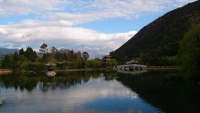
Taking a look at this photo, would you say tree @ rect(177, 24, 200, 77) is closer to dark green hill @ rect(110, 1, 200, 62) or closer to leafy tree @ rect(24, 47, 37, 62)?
dark green hill @ rect(110, 1, 200, 62)

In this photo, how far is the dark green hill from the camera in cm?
9431

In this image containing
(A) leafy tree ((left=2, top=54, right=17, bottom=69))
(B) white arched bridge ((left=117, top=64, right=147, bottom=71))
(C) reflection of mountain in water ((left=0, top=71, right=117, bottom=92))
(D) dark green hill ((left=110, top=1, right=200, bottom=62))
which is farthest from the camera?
(D) dark green hill ((left=110, top=1, right=200, bottom=62))

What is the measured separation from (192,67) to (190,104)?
15.1 meters

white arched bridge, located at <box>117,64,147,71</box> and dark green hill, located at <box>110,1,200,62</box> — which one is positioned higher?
dark green hill, located at <box>110,1,200,62</box>

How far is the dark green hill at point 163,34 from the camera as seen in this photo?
94.3 meters

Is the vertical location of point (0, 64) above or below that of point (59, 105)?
above

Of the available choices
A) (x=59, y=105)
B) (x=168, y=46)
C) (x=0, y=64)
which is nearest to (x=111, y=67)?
(x=168, y=46)

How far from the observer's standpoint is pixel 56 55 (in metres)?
104

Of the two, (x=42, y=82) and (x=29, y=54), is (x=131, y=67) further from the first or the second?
(x=42, y=82)

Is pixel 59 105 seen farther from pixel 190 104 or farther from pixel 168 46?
pixel 168 46

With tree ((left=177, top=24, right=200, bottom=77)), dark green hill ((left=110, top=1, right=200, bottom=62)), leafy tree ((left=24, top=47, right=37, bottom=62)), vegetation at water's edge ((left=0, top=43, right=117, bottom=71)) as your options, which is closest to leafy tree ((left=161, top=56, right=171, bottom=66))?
dark green hill ((left=110, top=1, right=200, bottom=62))

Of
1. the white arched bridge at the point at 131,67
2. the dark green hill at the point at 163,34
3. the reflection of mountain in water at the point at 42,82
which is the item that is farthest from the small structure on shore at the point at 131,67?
the reflection of mountain in water at the point at 42,82

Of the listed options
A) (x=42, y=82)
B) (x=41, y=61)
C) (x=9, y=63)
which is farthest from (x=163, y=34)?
(x=42, y=82)

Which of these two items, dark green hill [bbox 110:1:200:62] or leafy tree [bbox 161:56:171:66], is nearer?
leafy tree [bbox 161:56:171:66]
